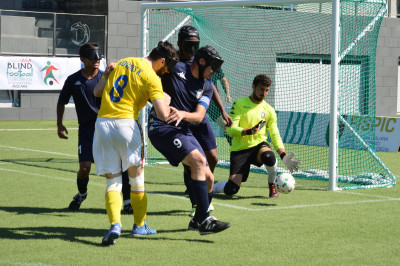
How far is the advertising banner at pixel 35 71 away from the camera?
23531 mm

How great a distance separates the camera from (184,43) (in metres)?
7.93

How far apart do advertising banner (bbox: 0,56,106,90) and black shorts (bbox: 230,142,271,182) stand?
1451 cm

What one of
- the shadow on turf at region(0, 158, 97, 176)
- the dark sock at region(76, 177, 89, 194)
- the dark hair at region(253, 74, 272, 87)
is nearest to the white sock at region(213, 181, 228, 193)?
the dark hair at region(253, 74, 272, 87)

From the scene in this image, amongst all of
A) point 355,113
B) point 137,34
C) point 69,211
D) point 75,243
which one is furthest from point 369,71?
point 137,34

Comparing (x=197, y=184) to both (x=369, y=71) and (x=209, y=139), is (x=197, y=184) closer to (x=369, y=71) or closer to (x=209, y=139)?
(x=209, y=139)

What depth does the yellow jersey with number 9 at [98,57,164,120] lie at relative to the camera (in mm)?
6336

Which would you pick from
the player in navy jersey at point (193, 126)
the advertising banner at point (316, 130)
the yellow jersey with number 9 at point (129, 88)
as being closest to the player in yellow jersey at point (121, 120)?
the yellow jersey with number 9 at point (129, 88)

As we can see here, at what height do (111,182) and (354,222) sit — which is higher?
(111,182)

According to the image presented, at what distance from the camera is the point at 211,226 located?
6477 mm

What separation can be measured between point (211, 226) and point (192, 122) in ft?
3.32

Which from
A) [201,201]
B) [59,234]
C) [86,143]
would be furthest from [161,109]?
[86,143]

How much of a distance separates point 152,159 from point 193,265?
28.6 feet

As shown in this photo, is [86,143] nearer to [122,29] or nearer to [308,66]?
[308,66]

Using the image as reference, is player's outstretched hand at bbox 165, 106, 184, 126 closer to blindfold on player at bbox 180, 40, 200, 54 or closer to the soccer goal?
blindfold on player at bbox 180, 40, 200, 54
